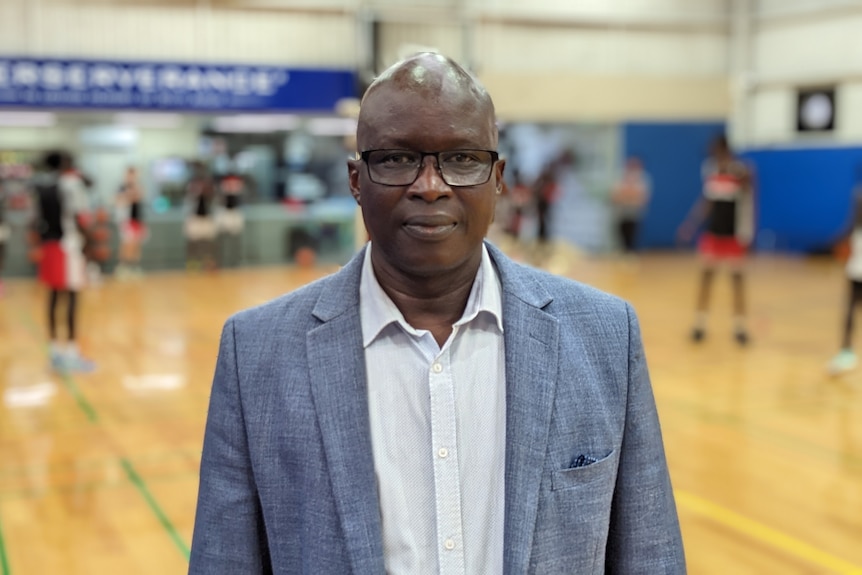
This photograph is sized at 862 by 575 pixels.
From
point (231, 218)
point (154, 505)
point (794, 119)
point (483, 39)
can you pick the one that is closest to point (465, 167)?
point (154, 505)

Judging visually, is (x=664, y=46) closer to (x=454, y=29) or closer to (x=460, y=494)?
(x=454, y=29)

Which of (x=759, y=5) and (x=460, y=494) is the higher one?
(x=759, y=5)

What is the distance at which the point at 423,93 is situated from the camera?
4.50 feet

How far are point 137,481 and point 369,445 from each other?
165 inches

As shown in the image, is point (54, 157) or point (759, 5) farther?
point (759, 5)

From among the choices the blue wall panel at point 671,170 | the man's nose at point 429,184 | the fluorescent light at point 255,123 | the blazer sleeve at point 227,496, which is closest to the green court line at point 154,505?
the blazer sleeve at point 227,496

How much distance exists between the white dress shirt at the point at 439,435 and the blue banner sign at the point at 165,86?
43.0 ft

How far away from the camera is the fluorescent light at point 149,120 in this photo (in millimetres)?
16438

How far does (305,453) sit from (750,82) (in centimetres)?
1902

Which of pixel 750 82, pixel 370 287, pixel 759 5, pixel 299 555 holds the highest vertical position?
pixel 759 5

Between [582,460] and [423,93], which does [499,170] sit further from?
[582,460]

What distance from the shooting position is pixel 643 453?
4.91 ft

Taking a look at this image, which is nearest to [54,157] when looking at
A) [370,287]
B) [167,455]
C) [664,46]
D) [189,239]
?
[167,455]

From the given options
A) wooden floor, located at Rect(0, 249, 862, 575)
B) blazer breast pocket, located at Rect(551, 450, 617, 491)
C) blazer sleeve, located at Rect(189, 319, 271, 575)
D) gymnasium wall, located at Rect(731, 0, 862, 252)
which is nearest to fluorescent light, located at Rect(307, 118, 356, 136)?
wooden floor, located at Rect(0, 249, 862, 575)
